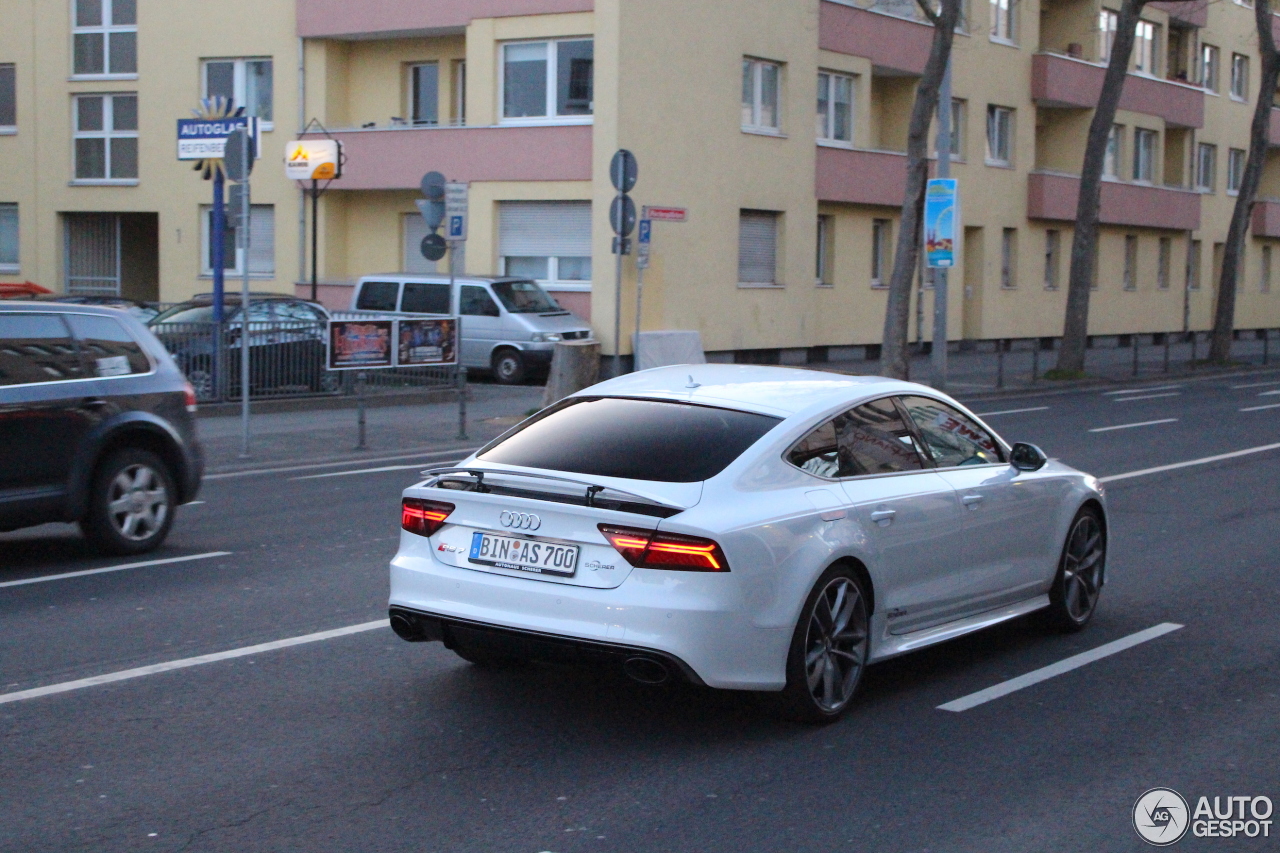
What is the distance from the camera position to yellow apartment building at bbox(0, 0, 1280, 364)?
30531 millimetres

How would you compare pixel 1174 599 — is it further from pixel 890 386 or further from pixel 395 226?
pixel 395 226

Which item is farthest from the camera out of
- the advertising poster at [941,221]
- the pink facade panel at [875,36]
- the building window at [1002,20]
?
the building window at [1002,20]

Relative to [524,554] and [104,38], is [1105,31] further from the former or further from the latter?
[524,554]

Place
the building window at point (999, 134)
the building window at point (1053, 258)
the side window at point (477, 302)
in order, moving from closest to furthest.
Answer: the side window at point (477, 302), the building window at point (999, 134), the building window at point (1053, 258)

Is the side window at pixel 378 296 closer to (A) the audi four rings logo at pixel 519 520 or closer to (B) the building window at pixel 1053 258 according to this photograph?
(B) the building window at pixel 1053 258

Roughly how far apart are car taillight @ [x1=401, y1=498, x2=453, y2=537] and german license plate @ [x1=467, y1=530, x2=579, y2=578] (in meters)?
0.20

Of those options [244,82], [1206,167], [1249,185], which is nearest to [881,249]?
[1249,185]

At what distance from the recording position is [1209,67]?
177ft

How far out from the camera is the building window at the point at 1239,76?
55.8 metres

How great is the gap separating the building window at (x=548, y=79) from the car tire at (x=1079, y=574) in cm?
2281

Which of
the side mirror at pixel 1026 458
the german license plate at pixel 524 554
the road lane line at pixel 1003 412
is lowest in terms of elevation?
the road lane line at pixel 1003 412

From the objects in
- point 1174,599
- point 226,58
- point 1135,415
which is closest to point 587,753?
point 1174,599

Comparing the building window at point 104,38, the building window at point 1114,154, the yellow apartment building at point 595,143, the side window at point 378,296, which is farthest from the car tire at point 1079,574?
the building window at point 1114,154

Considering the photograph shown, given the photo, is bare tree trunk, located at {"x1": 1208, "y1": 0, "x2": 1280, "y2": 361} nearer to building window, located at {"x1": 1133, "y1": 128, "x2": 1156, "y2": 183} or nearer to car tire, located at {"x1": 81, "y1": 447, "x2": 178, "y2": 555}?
building window, located at {"x1": 1133, "y1": 128, "x2": 1156, "y2": 183}
